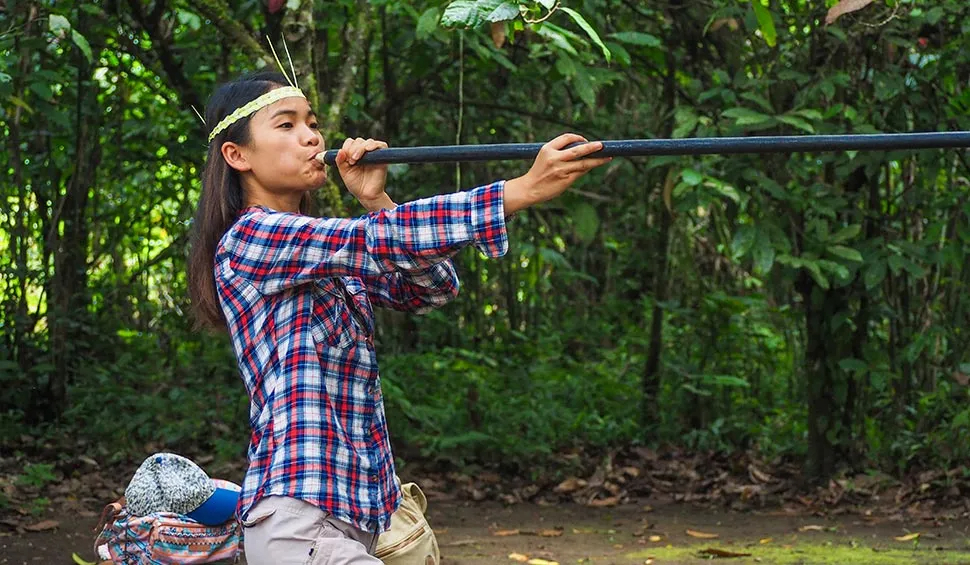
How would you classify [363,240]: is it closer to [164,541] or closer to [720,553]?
[164,541]

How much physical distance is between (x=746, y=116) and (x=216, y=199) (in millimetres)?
2427

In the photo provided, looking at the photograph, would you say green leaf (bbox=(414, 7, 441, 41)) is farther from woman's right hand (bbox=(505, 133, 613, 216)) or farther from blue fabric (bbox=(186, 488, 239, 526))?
woman's right hand (bbox=(505, 133, 613, 216))

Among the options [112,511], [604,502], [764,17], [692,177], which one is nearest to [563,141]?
[112,511]

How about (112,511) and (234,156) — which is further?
(112,511)

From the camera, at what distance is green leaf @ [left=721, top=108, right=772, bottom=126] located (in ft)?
13.7

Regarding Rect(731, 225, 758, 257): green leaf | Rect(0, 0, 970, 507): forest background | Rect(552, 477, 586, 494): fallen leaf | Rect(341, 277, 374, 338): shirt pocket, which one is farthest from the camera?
Rect(552, 477, 586, 494): fallen leaf

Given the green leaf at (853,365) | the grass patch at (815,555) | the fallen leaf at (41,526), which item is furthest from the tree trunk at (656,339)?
the fallen leaf at (41,526)

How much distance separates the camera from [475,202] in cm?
192

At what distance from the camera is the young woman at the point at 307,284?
1.93 metres

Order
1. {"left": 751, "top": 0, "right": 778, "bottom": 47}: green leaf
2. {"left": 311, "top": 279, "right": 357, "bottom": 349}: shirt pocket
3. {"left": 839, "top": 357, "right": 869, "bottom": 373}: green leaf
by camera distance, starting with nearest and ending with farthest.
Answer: {"left": 311, "top": 279, "right": 357, "bottom": 349}: shirt pocket, {"left": 751, "top": 0, "right": 778, "bottom": 47}: green leaf, {"left": 839, "top": 357, "right": 869, "bottom": 373}: green leaf

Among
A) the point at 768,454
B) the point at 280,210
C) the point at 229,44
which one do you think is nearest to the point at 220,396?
the point at 229,44

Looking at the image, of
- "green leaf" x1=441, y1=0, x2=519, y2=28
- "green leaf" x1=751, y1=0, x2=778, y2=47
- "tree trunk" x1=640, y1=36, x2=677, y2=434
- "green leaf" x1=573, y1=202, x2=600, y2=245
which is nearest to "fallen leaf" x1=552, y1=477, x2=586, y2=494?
"tree trunk" x1=640, y1=36, x2=677, y2=434

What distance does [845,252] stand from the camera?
4.50 m

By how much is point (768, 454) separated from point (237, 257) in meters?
4.31
